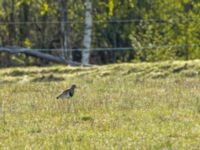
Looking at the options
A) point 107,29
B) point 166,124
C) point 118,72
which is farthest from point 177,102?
point 107,29

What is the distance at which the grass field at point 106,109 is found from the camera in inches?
347

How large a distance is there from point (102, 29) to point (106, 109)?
15.7 m

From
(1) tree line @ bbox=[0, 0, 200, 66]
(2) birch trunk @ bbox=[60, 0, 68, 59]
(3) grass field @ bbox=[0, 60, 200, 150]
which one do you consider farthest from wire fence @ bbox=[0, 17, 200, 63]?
(3) grass field @ bbox=[0, 60, 200, 150]

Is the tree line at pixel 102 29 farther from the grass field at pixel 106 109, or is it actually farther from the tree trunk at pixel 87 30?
the grass field at pixel 106 109

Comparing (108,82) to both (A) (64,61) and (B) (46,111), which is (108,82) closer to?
(B) (46,111)

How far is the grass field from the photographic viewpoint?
882cm

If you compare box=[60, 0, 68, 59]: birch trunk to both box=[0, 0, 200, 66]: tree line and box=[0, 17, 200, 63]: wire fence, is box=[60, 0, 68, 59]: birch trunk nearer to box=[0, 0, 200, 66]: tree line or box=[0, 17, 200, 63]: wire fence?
box=[0, 0, 200, 66]: tree line

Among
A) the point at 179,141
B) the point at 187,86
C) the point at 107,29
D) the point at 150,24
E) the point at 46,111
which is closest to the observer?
the point at 179,141

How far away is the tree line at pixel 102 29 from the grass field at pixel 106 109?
628 centimetres

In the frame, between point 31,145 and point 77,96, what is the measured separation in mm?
4587

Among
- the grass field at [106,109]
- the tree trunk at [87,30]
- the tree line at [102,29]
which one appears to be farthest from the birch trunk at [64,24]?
the grass field at [106,109]

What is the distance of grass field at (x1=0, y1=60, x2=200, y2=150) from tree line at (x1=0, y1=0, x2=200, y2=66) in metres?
6.28

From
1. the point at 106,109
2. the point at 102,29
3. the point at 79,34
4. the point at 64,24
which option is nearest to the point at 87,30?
the point at 64,24

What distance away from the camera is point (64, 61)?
2344 centimetres
